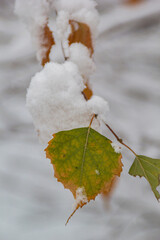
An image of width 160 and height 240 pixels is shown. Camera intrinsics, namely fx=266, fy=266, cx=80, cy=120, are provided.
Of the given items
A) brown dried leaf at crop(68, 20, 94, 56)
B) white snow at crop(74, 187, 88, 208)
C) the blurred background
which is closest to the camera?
white snow at crop(74, 187, 88, 208)

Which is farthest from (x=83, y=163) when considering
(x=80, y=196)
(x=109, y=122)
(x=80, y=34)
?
(x=109, y=122)

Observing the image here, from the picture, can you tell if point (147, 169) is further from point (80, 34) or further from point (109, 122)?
point (109, 122)

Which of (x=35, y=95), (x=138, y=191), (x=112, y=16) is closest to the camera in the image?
(x=35, y=95)

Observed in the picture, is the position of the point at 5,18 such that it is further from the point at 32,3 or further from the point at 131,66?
the point at 32,3

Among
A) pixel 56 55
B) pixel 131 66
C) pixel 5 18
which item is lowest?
pixel 131 66

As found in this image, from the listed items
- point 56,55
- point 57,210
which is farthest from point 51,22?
point 57,210

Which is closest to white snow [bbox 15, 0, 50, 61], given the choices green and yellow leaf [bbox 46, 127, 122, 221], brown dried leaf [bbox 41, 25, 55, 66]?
brown dried leaf [bbox 41, 25, 55, 66]

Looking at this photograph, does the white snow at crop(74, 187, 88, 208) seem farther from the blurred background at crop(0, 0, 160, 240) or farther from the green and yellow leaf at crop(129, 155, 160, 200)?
the blurred background at crop(0, 0, 160, 240)
